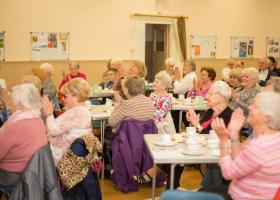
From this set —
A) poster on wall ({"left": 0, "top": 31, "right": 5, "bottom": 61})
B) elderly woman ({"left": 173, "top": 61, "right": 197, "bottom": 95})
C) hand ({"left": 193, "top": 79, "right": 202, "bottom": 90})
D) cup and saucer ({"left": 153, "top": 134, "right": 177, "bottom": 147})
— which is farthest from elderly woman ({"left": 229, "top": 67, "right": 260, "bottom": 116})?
poster on wall ({"left": 0, "top": 31, "right": 5, "bottom": 61})

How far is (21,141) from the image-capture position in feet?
9.52

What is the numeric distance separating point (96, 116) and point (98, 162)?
54.1 inches

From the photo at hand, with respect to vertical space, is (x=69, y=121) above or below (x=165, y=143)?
above

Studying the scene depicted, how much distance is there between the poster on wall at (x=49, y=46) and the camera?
820 cm

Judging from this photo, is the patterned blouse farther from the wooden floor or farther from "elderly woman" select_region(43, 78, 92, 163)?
"elderly woman" select_region(43, 78, 92, 163)

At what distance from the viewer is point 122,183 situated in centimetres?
448

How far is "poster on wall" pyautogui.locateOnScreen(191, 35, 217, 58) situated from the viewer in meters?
10.2

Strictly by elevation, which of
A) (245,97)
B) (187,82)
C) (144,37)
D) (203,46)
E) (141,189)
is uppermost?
(144,37)

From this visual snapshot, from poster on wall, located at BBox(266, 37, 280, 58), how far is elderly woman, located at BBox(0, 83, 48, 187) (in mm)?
9604

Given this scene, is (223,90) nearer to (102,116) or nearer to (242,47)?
(102,116)

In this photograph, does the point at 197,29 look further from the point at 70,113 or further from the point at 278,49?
the point at 70,113

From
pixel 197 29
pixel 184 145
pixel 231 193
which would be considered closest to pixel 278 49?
pixel 197 29

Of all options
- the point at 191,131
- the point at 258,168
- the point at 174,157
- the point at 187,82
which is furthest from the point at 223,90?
the point at 187,82

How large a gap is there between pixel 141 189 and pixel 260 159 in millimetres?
2568
